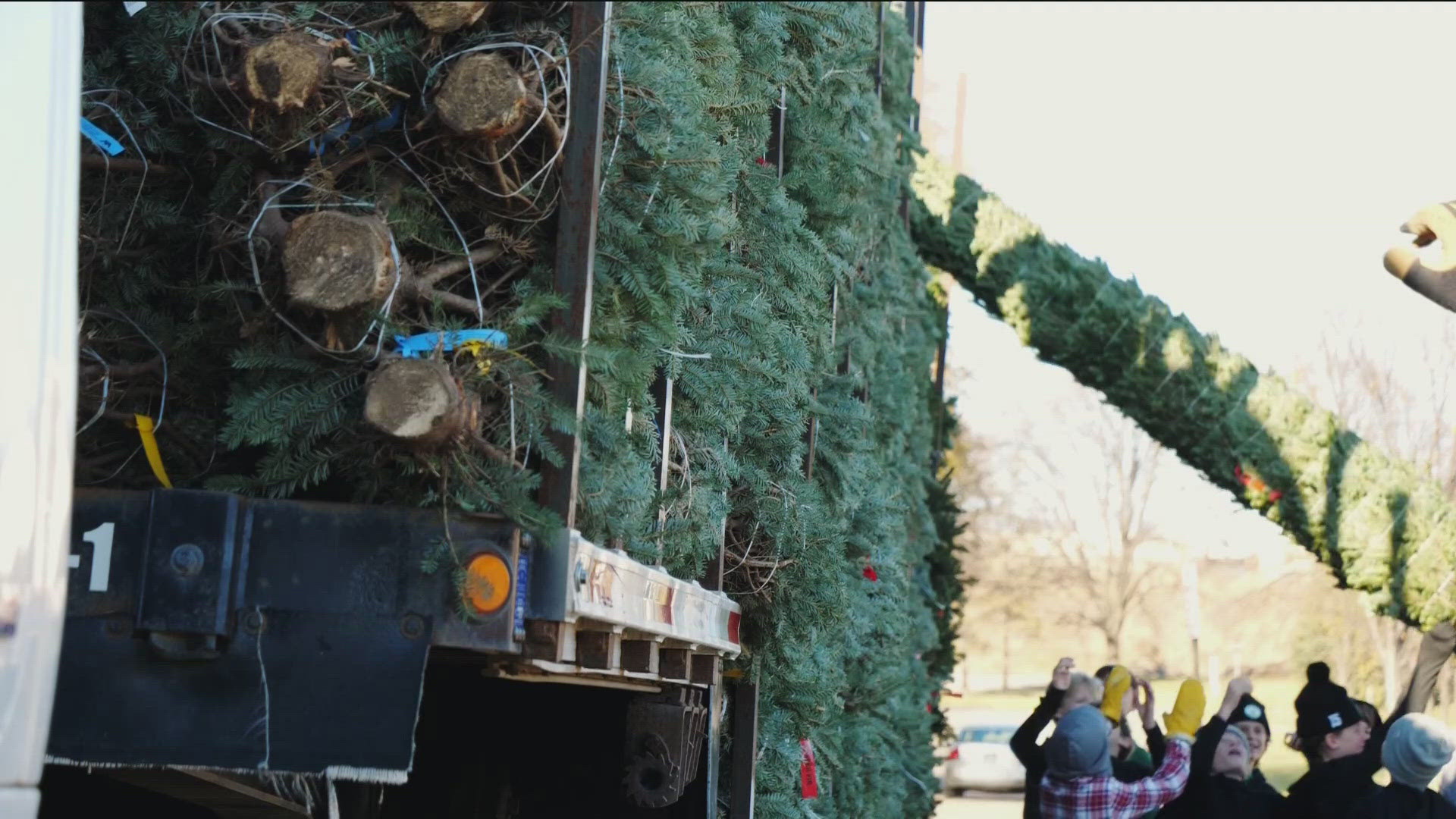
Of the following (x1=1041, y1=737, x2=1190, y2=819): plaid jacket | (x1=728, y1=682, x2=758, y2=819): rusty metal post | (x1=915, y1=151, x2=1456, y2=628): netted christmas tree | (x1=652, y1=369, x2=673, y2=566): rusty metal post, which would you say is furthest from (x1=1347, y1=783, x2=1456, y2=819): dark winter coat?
(x1=915, y1=151, x2=1456, y2=628): netted christmas tree

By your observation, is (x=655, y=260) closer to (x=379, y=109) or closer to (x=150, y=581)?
(x=379, y=109)

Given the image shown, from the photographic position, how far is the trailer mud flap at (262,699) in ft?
11.4

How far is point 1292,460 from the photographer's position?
525 inches

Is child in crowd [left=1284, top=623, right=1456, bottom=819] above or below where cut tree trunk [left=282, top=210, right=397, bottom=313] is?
below

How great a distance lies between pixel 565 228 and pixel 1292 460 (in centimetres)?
1073

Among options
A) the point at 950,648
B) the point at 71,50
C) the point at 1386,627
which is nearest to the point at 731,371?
the point at 71,50

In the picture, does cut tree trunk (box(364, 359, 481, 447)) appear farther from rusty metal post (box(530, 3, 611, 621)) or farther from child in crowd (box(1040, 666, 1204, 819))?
child in crowd (box(1040, 666, 1204, 819))

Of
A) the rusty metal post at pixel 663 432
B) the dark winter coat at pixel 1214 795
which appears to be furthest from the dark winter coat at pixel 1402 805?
the rusty metal post at pixel 663 432

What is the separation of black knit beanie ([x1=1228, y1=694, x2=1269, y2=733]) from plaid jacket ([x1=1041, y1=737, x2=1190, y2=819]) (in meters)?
0.52

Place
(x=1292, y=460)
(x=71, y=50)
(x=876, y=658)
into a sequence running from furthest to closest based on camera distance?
(x=1292, y=460)
(x=876, y=658)
(x=71, y=50)

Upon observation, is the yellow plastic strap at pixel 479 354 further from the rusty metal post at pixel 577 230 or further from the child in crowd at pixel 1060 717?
the child in crowd at pixel 1060 717

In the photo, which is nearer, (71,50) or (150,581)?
(71,50)

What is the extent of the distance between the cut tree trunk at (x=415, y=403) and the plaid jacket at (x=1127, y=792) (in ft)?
17.2

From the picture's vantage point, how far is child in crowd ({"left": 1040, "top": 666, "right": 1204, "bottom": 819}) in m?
7.74
